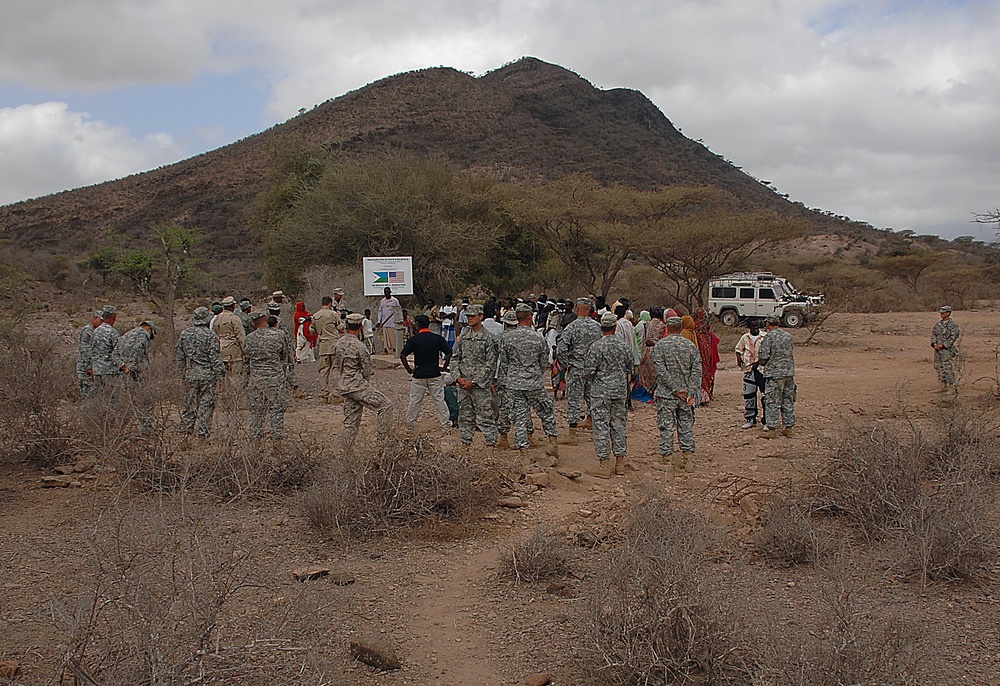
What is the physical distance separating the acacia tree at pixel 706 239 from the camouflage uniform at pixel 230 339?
1682 cm

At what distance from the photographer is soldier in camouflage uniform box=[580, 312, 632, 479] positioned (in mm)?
7497

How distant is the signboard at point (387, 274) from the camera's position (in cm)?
1703

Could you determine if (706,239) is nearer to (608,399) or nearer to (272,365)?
(608,399)

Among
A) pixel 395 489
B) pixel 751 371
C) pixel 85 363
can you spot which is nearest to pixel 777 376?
pixel 751 371

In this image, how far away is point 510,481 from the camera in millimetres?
6809

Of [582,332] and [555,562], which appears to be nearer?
[555,562]

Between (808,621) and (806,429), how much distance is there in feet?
19.6

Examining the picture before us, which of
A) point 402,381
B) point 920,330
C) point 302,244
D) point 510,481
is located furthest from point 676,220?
point 510,481

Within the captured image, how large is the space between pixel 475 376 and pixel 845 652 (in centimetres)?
556

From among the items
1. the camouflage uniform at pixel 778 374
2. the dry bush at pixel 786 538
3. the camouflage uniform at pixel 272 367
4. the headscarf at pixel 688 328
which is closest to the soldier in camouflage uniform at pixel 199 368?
the camouflage uniform at pixel 272 367

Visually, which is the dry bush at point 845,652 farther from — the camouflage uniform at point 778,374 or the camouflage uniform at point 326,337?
the camouflage uniform at point 326,337

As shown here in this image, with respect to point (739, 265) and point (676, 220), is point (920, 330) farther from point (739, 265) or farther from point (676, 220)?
point (676, 220)

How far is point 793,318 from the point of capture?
25.4 m

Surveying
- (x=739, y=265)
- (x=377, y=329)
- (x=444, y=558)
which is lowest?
(x=444, y=558)
